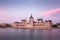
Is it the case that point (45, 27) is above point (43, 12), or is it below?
below

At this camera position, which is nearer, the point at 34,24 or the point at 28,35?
the point at 34,24

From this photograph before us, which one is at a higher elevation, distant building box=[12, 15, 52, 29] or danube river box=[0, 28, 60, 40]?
distant building box=[12, 15, 52, 29]

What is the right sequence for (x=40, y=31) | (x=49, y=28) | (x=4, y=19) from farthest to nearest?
(x=40, y=31) < (x=49, y=28) < (x=4, y=19)

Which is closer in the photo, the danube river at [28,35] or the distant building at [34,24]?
the danube river at [28,35]

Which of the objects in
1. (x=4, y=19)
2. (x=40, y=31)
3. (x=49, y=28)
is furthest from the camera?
(x=40, y=31)

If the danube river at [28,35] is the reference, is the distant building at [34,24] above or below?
above

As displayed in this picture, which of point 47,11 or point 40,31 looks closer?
point 47,11

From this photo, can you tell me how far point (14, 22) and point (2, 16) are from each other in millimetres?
446

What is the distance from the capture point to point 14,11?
5.69 meters

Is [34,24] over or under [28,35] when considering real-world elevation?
over

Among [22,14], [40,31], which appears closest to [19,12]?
[22,14]

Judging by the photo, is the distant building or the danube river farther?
the distant building

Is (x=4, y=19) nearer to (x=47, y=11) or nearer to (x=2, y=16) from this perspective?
(x=2, y=16)

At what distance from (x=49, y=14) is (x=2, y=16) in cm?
154
